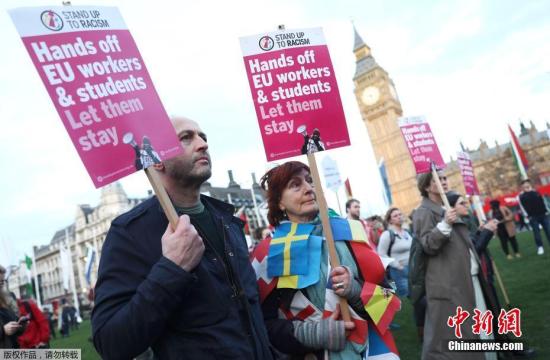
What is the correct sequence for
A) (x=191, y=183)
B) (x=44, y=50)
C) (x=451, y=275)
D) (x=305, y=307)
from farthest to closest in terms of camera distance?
1. (x=451, y=275)
2. (x=305, y=307)
3. (x=191, y=183)
4. (x=44, y=50)

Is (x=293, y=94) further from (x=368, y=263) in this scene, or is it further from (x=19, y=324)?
(x=19, y=324)

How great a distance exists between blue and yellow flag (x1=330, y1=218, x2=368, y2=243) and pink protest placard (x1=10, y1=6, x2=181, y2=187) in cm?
120

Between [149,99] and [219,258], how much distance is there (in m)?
0.86

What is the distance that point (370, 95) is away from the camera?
85188 mm

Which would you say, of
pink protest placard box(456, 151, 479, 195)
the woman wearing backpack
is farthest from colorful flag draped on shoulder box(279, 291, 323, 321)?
pink protest placard box(456, 151, 479, 195)

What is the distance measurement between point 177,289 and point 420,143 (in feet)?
16.3

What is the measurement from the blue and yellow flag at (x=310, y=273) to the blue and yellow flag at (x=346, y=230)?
11 centimetres

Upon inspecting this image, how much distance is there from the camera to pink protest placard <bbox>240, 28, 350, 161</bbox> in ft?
9.73

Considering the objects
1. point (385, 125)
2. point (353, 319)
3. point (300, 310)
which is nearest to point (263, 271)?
point (300, 310)

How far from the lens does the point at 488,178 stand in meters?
74.0

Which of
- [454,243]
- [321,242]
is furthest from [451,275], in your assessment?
[321,242]

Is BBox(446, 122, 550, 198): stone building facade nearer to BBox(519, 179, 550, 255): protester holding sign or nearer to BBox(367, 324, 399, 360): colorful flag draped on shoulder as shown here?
BBox(519, 179, 550, 255): protester holding sign

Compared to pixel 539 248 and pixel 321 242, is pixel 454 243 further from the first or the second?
pixel 539 248

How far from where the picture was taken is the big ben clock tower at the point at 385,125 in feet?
264
